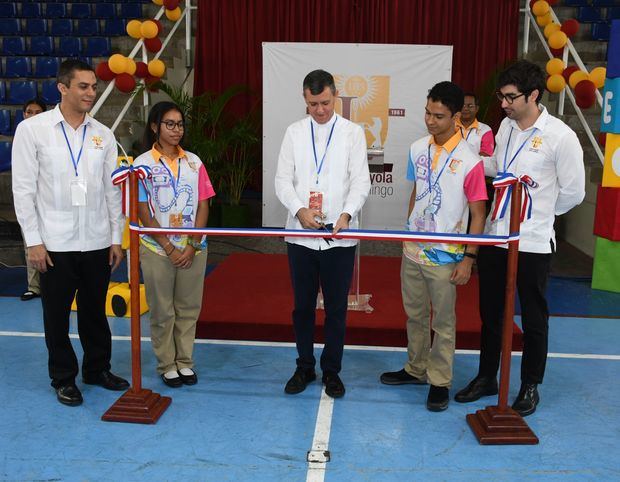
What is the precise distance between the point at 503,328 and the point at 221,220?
5.29m

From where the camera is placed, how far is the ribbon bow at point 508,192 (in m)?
2.79

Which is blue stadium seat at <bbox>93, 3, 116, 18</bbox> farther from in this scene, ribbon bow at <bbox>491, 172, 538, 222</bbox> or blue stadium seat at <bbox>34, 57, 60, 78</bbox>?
ribbon bow at <bbox>491, 172, 538, 222</bbox>

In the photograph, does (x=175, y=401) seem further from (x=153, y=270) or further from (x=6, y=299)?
(x=6, y=299)

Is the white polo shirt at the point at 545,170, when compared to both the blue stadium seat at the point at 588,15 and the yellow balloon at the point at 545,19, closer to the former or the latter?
the yellow balloon at the point at 545,19

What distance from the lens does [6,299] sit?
4.84 metres

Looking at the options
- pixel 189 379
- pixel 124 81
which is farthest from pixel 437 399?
pixel 124 81

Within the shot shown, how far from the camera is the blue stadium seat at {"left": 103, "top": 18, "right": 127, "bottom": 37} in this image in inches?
369

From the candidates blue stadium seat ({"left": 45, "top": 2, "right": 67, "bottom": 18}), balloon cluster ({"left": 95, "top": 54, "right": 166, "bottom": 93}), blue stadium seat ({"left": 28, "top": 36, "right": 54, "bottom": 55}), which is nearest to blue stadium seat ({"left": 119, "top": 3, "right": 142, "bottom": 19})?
blue stadium seat ({"left": 45, "top": 2, "right": 67, "bottom": 18})

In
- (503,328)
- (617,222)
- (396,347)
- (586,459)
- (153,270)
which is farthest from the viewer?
(617,222)

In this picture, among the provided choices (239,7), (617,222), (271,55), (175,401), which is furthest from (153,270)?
(239,7)

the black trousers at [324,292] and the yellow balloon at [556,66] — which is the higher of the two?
the yellow balloon at [556,66]

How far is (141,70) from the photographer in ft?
23.3

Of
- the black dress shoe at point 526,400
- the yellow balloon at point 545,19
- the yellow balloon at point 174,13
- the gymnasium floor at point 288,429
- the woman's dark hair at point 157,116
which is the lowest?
the gymnasium floor at point 288,429

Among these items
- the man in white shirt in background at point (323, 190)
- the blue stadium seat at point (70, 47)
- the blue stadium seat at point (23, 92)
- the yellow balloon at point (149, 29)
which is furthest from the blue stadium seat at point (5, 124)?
the man in white shirt in background at point (323, 190)
